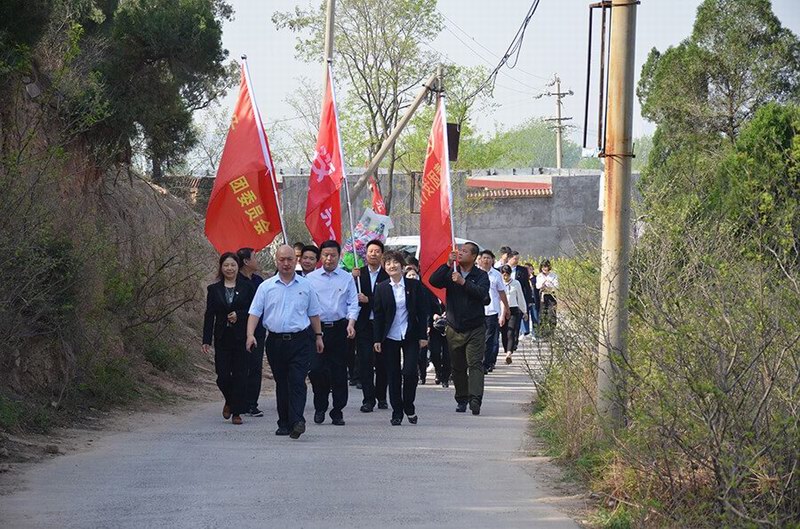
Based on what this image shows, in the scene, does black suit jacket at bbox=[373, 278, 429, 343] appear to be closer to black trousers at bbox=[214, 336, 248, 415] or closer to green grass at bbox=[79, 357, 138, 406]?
black trousers at bbox=[214, 336, 248, 415]

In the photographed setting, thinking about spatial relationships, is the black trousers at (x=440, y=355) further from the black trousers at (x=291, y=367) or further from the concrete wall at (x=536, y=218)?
the concrete wall at (x=536, y=218)

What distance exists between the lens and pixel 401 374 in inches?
577

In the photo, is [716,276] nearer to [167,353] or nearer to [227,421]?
[227,421]

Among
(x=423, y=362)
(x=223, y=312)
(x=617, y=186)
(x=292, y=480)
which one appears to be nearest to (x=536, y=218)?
(x=423, y=362)

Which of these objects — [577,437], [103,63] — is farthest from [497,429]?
[103,63]

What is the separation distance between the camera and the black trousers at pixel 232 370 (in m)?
14.4

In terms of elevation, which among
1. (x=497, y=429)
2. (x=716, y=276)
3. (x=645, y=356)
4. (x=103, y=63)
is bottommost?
(x=497, y=429)

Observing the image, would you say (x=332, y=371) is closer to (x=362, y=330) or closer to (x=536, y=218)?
(x=362, y=330)

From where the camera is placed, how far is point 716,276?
28.7 feet

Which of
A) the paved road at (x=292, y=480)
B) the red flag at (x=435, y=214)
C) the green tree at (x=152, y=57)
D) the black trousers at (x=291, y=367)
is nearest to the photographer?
the paved road at (x=292, y=480)

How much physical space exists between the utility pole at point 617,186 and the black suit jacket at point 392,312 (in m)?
4.36

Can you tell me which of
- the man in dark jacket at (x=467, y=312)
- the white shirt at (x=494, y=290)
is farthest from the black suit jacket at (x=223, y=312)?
the white shirt at (x=494, y=290)

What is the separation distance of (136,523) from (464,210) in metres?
48.1

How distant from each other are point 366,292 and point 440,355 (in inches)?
134
